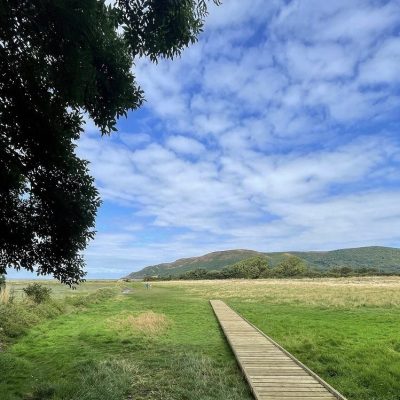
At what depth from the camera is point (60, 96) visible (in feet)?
28.4

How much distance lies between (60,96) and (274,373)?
971cm

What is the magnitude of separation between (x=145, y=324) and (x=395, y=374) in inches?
543

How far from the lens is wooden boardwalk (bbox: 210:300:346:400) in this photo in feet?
31.8

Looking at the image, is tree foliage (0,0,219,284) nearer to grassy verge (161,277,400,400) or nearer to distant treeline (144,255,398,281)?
grassy verge (161,277,400,400)

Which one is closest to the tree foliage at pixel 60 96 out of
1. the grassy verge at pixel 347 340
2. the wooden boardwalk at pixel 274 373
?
the wooden boardwalk at pixel 274 373

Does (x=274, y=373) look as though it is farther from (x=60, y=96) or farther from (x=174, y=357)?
(x=60, y=96)

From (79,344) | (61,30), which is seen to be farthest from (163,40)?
(79,344)

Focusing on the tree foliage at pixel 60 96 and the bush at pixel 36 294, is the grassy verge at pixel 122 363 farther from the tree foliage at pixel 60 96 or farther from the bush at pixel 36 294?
the bush at pixel 36 294

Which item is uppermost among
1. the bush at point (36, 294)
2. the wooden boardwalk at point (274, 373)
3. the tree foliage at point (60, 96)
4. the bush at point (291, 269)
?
the bush at point (291, 269)

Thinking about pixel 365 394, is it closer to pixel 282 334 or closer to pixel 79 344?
pixel 282 334

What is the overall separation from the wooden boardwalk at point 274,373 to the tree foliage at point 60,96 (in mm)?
5944

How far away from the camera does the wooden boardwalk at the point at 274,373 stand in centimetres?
969

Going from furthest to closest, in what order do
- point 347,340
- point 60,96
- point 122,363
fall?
point 347,340
point 122,363
point 60,96

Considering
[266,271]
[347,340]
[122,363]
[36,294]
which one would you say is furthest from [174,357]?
[266,271]
